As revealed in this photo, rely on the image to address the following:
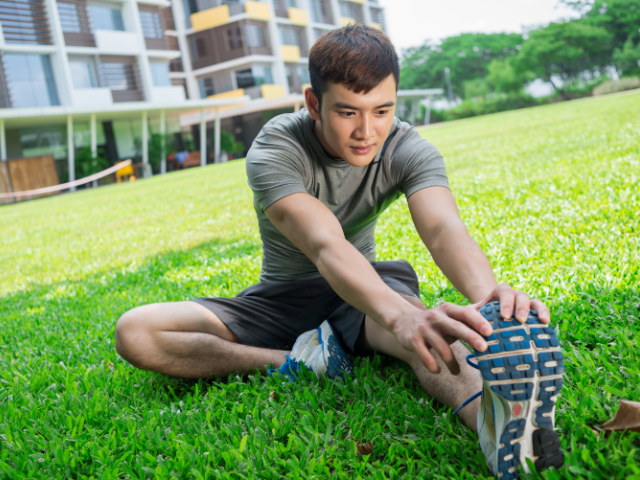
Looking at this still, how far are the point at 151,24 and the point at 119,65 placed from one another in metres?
4.31

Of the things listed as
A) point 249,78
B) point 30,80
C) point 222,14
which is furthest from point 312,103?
point 222,14

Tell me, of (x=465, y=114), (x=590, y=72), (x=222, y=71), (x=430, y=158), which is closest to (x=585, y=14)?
(x=590, y=72)

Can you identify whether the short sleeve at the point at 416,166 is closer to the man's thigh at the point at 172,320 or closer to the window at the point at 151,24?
the man's thigh at the point at 172,320

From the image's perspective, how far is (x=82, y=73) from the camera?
28344mm

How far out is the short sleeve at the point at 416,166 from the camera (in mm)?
2443

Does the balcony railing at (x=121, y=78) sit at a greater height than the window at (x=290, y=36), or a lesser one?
lesser

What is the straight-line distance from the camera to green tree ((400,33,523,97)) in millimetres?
76188

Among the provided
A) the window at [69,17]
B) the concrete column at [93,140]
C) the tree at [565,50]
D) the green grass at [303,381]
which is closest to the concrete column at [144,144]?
the concrete column at [93,140]

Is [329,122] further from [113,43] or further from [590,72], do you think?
[590,72]

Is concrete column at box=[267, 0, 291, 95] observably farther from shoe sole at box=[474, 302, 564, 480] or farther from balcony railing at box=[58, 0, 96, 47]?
shoe sole at box=[474, 302, 564, 480]

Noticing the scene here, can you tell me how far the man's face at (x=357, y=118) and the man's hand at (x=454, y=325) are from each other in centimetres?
93

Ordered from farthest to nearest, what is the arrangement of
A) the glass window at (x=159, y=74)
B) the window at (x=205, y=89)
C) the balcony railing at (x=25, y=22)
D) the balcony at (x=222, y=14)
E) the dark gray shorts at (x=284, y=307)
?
1. the window at (x=205, y=89)
2. the balcony at (x=222, y=14)
3. the glass window at (x=159, y=74)
4. the balcony railing at (x=25, y=22)
5. the dark gray shorts at (x=284, y=307)

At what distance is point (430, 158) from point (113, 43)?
3084 cm

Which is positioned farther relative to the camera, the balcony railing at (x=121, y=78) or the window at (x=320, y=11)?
the window at (x=320, y=11)
